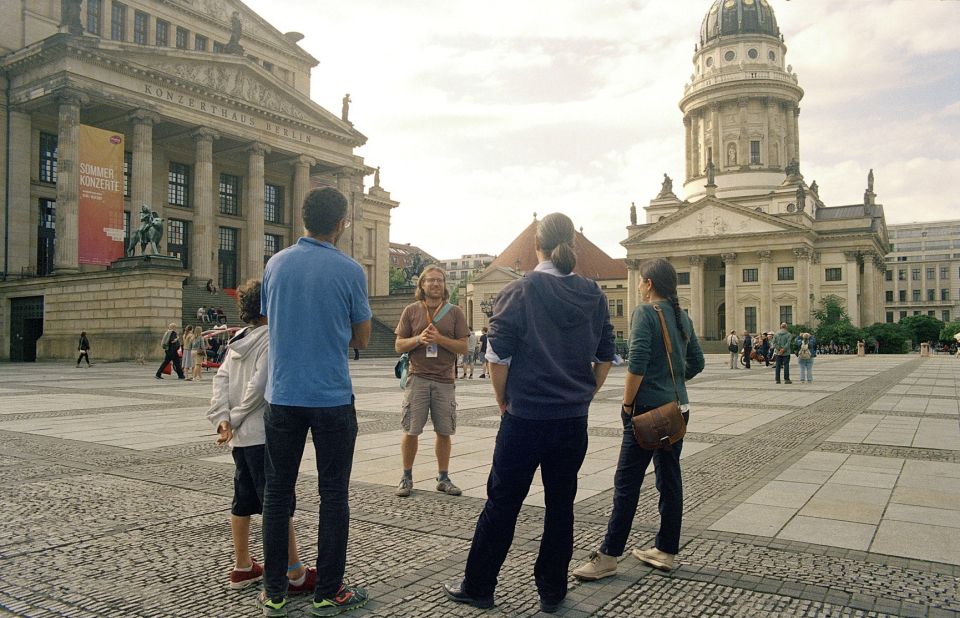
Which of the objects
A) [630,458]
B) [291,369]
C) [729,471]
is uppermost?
[291,369]

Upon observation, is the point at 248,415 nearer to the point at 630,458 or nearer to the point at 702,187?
the point at 630,458

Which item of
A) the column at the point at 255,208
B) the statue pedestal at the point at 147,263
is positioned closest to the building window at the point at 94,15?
the column at the point at 255,208

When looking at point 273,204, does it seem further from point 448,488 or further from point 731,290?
point 448,488

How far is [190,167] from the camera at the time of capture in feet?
154

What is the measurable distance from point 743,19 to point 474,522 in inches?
3669

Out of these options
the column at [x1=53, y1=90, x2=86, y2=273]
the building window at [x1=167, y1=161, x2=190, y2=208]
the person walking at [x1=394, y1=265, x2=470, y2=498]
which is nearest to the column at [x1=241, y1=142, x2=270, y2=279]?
the building window at [x1=167, y1=161, x2=190, y2=208]

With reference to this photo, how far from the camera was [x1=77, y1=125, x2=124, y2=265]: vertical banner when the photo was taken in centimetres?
3453

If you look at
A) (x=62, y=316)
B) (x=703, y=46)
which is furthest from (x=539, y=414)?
(x=703, y=46)

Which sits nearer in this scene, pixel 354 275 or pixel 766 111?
pixel 354 275

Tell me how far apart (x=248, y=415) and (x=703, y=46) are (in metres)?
95.5

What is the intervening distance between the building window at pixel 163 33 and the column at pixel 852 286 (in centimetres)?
6589

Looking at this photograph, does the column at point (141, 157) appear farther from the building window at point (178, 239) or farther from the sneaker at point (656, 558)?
the sneaker at point (656, 558)

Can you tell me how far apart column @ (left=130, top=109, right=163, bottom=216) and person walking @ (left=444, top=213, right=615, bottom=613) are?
3898 cm

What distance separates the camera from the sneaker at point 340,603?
146 inches
